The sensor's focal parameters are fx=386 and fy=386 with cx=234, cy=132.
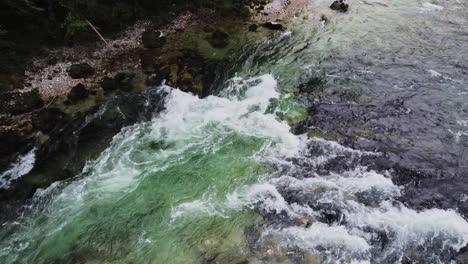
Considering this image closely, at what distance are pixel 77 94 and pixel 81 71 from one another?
128 cm

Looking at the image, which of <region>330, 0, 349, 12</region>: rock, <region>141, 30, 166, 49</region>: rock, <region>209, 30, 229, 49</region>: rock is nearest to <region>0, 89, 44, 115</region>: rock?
<region>141, 30, 166, 49</region>: rock

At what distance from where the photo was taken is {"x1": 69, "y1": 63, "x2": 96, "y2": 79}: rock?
1427cm

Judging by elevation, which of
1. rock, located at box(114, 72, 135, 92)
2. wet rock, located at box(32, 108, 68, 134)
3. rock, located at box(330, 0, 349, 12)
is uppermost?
rock, located at box(330, 0, 349, 12)

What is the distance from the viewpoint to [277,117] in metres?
13.4

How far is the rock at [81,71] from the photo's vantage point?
1427 centimetres

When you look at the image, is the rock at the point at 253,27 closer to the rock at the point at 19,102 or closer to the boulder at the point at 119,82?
the boulder at the point at 119,82

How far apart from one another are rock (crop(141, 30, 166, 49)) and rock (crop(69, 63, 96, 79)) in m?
2.60

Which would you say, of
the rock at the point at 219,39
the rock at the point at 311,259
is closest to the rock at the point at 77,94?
the rock at the point at 219,39

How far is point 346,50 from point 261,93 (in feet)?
15.6

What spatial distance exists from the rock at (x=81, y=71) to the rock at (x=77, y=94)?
0.88 meters

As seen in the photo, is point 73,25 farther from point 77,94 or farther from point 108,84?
point 77,94

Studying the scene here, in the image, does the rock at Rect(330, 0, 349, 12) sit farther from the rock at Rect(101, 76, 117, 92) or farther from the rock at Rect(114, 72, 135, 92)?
the rock at Rect(101, 76, 117, 92)

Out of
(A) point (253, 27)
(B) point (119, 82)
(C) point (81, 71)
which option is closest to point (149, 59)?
(B) point (119, 82)

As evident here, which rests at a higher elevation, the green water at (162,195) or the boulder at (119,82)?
the boulder at (119,82)
